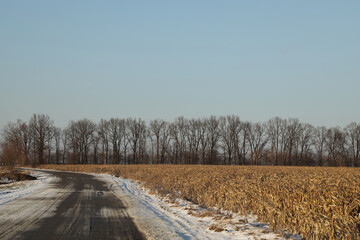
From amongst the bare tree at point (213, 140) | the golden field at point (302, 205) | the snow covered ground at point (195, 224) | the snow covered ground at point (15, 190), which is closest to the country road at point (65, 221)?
the snow covered ground at point (195, 224)

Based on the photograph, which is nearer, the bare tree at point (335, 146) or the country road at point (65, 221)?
the country road at point (65, 221)

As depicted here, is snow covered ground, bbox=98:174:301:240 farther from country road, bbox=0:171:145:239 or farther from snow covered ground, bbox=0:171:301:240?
country road, bbox=0:171:145:239

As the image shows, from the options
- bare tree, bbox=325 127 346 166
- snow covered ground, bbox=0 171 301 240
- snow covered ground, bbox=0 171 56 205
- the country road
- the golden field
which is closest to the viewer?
the golden field

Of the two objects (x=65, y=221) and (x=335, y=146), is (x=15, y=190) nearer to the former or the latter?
(x=65, y=221)

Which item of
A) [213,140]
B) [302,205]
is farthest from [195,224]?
[213,140]

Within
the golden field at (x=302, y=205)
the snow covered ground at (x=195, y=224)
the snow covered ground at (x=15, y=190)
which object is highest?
the golden field at (x=302, y=205)

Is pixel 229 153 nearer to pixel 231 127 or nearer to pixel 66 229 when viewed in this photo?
pixel 231 127

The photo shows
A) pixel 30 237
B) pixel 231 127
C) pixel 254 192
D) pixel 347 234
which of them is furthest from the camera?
pixel 231 127

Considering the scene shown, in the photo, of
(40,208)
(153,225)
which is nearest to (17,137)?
(40,208)

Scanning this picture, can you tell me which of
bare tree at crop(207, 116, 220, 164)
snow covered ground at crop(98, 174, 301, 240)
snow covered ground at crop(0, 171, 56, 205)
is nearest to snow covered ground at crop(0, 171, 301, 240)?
snow covered ground at crop(98, 174, 301, 240)

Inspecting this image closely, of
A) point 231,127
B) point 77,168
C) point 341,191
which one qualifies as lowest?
point 77,168

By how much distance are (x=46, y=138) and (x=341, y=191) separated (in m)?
84.5

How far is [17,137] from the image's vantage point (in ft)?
251

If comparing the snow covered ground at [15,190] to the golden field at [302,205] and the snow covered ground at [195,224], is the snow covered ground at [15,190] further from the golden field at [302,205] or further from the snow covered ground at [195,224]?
the golden field at [302,205]
